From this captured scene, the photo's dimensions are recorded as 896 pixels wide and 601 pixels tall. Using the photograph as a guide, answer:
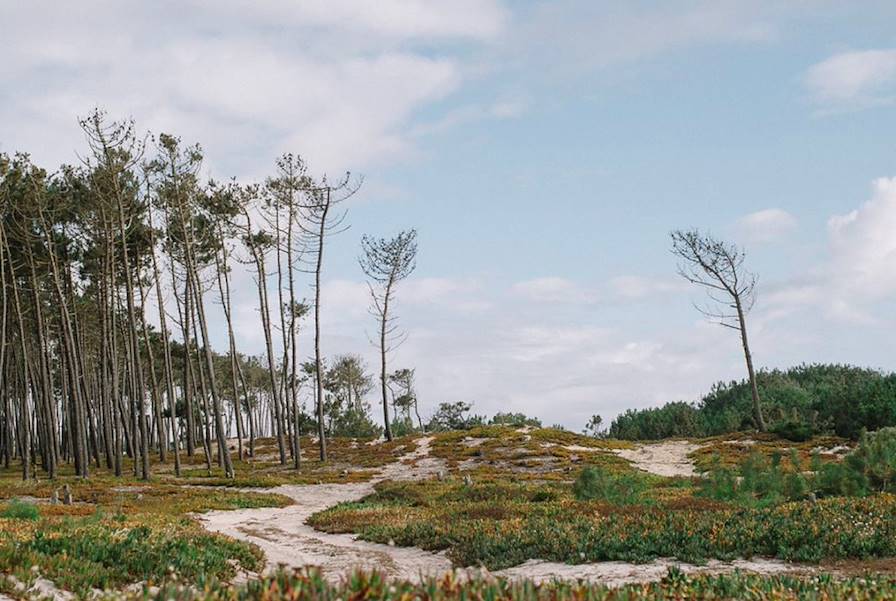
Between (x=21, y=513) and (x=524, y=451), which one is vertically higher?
(x=21, y=513)

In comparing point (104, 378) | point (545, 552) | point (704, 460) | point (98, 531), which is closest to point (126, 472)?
point (104, 378)

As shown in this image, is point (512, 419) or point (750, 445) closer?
point (750, 445)

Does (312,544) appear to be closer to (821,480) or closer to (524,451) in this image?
(821,480)

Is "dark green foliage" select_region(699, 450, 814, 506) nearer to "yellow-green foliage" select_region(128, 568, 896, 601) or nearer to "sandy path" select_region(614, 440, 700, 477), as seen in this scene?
"yellow-green foliage" select_region(128, 568, 896, 601)

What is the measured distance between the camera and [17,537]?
37.2 feet

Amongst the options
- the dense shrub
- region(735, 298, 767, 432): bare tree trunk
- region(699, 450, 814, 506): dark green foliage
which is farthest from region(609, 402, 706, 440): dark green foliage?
the dense shrub

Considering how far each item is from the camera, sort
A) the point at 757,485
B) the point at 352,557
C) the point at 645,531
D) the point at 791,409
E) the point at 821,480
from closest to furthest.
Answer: the point at 645,531 → the point at 352,557 → the point at 821,480 → the point at 757,485 → the point at 791,409

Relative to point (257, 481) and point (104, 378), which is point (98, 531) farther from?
point (104, 378)

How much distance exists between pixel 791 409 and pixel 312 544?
50.0 m

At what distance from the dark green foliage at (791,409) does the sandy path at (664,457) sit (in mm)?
6166

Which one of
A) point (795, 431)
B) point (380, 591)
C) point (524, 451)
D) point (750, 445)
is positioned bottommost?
point (750, 445)

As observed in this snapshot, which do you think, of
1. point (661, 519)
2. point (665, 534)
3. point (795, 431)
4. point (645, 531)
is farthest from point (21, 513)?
point (795, 431)

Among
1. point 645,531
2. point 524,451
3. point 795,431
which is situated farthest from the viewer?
point 524,451

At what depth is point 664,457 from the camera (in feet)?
147
